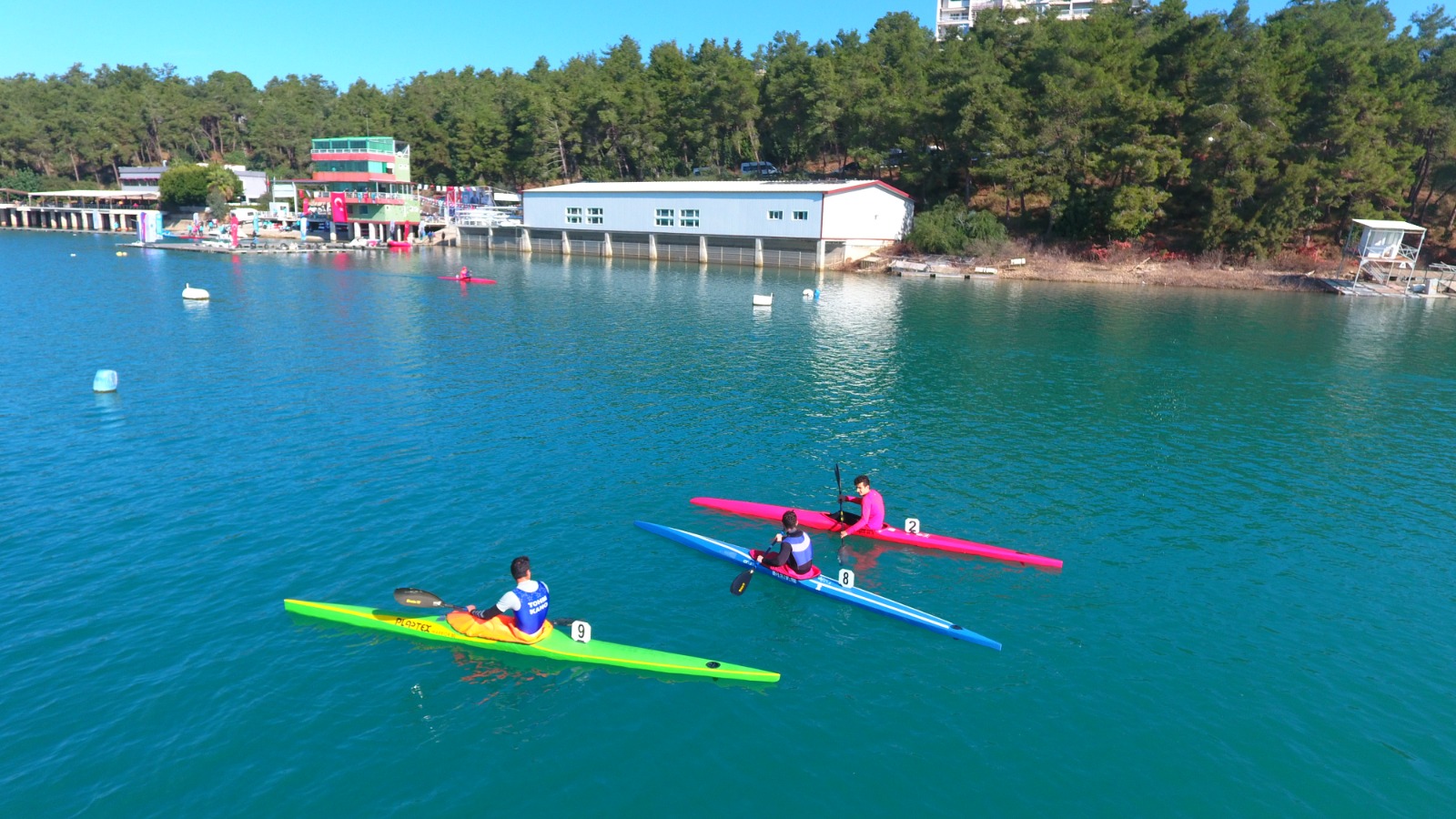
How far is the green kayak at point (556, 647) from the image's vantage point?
15.1 metres

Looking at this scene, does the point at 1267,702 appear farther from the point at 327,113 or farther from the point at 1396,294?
the point at 327,113

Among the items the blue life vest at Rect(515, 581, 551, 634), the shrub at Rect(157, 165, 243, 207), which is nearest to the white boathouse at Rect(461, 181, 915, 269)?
the shrub at Rect(157, 165, 243, 207)

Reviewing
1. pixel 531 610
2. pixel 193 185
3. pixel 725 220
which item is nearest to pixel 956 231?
pixel 725 220

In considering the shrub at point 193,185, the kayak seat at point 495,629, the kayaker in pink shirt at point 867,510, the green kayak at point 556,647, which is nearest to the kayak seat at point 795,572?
the kayaker in pink shirt at point 867,510

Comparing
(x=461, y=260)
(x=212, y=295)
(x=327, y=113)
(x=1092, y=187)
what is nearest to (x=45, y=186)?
(x=327, y=113)

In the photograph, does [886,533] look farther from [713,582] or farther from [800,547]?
[713,582]

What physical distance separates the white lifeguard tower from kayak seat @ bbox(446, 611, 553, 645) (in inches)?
3112

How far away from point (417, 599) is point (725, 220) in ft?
257

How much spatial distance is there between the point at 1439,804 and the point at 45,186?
7275 inches

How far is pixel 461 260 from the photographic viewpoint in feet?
314

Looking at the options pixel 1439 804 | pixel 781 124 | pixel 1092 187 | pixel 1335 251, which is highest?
pixel 781 124

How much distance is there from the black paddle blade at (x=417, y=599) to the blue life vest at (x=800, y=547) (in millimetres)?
7318

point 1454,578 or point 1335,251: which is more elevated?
point 1335,251

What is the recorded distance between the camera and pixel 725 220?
9025cm
